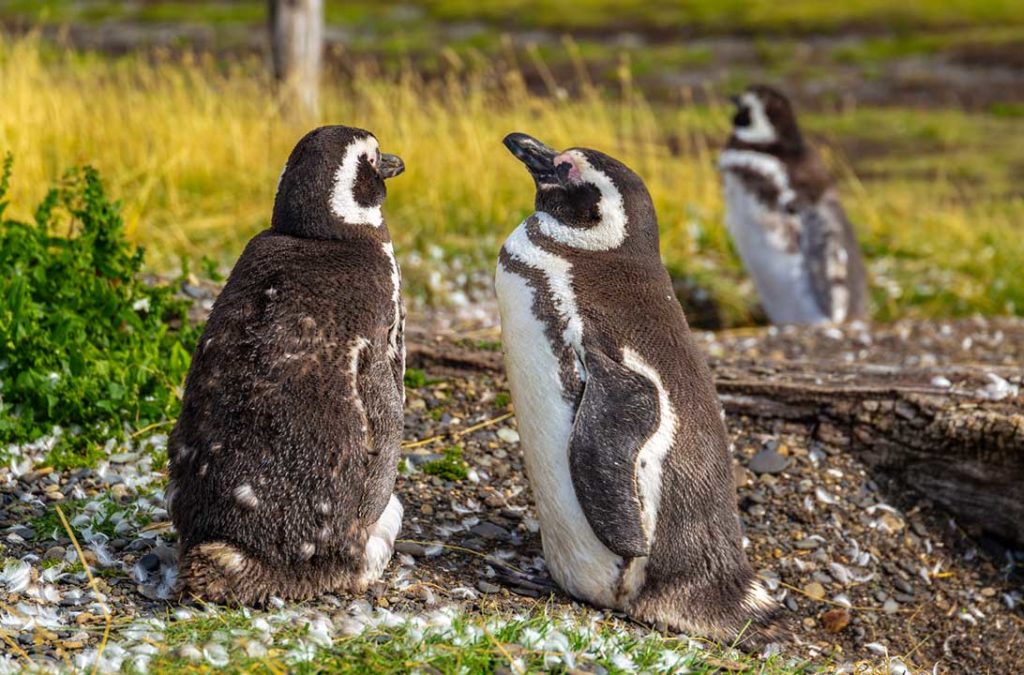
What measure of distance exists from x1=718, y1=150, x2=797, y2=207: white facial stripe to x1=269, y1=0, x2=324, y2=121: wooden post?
3799 millimetres

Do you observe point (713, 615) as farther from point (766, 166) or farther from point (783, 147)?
point (783, 147)

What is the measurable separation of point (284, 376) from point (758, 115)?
263 inches

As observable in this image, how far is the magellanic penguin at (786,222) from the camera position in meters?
9.16

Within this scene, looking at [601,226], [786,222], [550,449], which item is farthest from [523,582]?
[786,222]

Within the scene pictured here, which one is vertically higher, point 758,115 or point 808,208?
point 758,115

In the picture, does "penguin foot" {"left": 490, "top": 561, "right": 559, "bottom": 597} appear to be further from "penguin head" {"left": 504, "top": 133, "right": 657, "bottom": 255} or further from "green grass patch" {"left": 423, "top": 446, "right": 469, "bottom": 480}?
"penguin head" {"left": 504, "top": 133, "right": 657, "bottom": 255}

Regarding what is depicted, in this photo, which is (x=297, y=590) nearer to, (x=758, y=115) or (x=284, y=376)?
(x=284, y=376)

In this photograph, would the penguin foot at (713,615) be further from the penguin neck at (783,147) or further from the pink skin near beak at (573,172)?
the penguin neck at (783,147)

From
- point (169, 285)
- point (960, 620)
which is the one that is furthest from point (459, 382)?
point (960, 620)

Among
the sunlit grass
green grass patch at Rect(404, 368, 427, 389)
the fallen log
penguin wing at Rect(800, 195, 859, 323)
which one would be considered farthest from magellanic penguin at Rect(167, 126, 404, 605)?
penguin wing at Rect(800, 195, 859, 323)

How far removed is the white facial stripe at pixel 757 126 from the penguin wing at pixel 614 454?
20.0ft

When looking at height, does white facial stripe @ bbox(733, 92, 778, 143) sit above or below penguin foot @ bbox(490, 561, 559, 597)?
above

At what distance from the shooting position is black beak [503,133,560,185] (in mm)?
4203

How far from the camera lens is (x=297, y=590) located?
363cm
